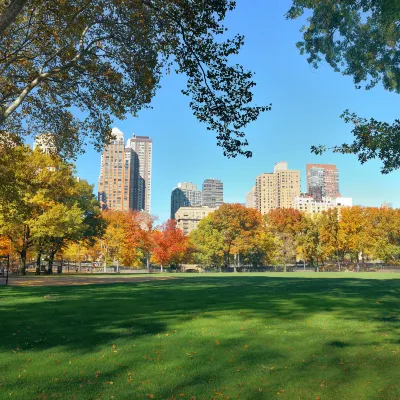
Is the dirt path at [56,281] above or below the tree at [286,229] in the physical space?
below

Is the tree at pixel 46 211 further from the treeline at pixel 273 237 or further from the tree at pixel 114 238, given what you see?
the treeline at pixel 273 237

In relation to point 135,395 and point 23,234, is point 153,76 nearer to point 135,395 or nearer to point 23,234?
point 135,395

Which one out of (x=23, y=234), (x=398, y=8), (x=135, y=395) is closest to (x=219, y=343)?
(x=135, y=395)

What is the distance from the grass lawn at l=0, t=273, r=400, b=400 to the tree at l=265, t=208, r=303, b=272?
72952mm

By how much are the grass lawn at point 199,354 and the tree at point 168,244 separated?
65415 millimetres

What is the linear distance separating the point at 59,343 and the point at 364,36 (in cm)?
1267

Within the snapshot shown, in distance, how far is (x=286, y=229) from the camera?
85.2 meters

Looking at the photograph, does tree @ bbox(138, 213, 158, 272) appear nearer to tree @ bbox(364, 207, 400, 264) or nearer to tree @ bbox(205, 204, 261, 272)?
tree @ bbox(205, 204, 261, 272)

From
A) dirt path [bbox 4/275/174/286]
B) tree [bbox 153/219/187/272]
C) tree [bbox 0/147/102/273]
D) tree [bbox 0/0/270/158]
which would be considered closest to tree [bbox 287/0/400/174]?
tree [bbox 0/0/270/158]

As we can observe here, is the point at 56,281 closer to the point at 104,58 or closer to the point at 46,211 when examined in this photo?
the point at 46,211

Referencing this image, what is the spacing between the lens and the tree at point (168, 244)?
77.4 meters

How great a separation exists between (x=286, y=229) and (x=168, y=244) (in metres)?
26.6

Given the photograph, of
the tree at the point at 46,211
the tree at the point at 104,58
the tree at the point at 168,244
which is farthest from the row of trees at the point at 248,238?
the tree at the point at 104,58

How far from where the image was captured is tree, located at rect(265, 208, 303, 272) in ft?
275
